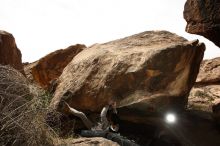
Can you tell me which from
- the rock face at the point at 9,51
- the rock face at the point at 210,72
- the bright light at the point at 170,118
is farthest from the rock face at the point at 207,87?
the rock face at the point at 9,51

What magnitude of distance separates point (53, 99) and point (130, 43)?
3.78 m

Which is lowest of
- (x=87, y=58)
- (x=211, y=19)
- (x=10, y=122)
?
(x=87, y=58)

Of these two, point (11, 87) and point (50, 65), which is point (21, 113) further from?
point (50, 65)

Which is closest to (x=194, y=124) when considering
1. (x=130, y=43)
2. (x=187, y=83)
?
(x=187, y=83)

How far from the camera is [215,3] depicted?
1059 cm

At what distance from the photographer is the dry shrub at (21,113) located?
9.07 metres

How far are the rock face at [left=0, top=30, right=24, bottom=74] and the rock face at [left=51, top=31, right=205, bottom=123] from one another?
204 centimetres

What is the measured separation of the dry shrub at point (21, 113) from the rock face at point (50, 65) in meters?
12.6

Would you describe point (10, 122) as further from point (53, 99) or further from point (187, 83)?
point (187, 83)

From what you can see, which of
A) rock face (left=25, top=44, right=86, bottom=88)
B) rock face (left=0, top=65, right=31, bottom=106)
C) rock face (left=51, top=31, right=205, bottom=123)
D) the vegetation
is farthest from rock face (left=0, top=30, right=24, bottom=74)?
rock face (left=25, top=44, right=86, bottom=88)

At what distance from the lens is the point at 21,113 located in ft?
30.0

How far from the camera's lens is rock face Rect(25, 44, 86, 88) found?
22.7m

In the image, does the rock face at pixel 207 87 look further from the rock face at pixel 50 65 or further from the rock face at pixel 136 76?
the rock face at pixel 50 65

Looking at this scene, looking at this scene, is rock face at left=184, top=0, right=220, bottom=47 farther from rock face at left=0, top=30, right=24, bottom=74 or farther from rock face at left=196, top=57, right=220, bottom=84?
rock face at left=196, top=57, right=220, bottom=84
